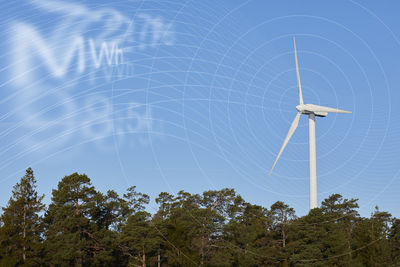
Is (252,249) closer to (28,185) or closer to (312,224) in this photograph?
(312,224)

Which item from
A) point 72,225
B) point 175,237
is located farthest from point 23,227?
point 175,237

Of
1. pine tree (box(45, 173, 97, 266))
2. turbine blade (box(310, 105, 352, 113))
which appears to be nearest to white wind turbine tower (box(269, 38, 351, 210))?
turbine blade (box(310, 105, 352, 113))

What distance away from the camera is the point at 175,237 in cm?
9419

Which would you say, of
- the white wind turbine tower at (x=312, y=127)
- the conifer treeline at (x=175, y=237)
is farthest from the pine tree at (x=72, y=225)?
the white wind turbine tower at (x=312, y=127)

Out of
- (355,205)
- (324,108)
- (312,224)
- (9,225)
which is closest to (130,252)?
(9,225)

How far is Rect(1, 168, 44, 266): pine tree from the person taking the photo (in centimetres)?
8719

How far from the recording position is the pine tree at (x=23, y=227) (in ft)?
286

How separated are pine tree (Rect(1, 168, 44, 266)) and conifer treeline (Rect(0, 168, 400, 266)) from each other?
6.9 inches

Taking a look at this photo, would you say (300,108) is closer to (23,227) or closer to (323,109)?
(323,109)

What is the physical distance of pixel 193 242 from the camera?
93938 millimetres

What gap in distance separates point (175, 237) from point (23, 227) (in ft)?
94.1

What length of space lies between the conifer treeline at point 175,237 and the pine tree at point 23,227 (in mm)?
176

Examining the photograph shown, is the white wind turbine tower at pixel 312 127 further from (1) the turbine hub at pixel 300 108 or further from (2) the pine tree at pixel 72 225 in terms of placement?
(2) the pine tree at pixel 72 225

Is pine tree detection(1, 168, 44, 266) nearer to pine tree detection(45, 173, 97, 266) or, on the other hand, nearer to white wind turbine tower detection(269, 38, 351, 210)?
A: pine tree detection(45, 173, 97, 266)
